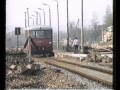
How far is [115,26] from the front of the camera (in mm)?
2723

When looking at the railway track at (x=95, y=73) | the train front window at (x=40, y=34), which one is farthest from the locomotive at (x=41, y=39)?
the railway track at (x=95, y=73)

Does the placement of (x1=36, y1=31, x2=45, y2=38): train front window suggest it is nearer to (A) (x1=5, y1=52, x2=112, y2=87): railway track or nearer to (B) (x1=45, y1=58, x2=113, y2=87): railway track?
(A) (x1=5, y1=52, x2=112, y2=87): railway track

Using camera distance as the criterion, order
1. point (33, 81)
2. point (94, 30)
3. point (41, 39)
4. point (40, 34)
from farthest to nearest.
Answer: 1. point (94, 30)
2. point (40, 34)
3. point (41, 39)
4. point (33, 81)

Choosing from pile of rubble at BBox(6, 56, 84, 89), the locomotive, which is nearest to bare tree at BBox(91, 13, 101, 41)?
the locomotive

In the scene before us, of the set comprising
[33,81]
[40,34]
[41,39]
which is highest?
[40,34]

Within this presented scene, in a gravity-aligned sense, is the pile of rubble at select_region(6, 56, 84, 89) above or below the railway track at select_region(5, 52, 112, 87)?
above

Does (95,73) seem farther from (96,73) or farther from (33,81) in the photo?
(33,81)

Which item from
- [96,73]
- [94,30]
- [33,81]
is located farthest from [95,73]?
[94,30]

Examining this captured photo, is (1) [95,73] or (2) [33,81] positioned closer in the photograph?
(2) [33,81]

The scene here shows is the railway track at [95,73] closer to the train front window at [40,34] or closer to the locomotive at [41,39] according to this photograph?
the locomotive at [41,39]
